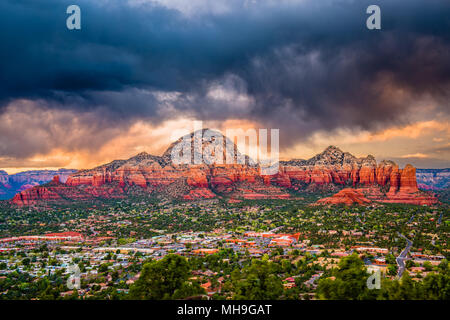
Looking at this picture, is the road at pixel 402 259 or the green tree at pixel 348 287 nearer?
the green tree at pixel 348 287

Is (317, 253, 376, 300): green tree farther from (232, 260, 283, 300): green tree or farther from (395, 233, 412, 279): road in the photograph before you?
(395, 233, 412, 279): road

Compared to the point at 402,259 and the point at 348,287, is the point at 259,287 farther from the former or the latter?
the point at 402,259

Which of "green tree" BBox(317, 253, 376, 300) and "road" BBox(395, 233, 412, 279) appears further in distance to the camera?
"road" BBox(395, 233, 412, 279)

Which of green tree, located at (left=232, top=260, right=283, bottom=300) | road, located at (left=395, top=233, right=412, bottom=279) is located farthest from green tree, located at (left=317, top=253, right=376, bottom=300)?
road, located at (left=395, top=233, right=412, bottom=279)

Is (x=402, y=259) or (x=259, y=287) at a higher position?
(x=259, y=287)

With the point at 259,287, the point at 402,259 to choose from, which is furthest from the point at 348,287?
the point at 402,259

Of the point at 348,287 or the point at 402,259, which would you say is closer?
the point at 348,287

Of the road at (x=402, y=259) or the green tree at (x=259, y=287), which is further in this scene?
the road at (x=402, y=259)

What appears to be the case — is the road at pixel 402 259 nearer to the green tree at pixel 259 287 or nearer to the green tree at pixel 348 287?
the green tree at pixel 348 287

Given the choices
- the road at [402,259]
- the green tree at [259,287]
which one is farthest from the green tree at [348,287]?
the road at [402,259]

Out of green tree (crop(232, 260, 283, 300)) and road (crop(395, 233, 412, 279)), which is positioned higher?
green tree (crop(232, 260, 283, 300))

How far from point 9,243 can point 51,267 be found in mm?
38709

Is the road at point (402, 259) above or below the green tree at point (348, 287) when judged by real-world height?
below

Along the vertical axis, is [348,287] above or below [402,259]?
above
